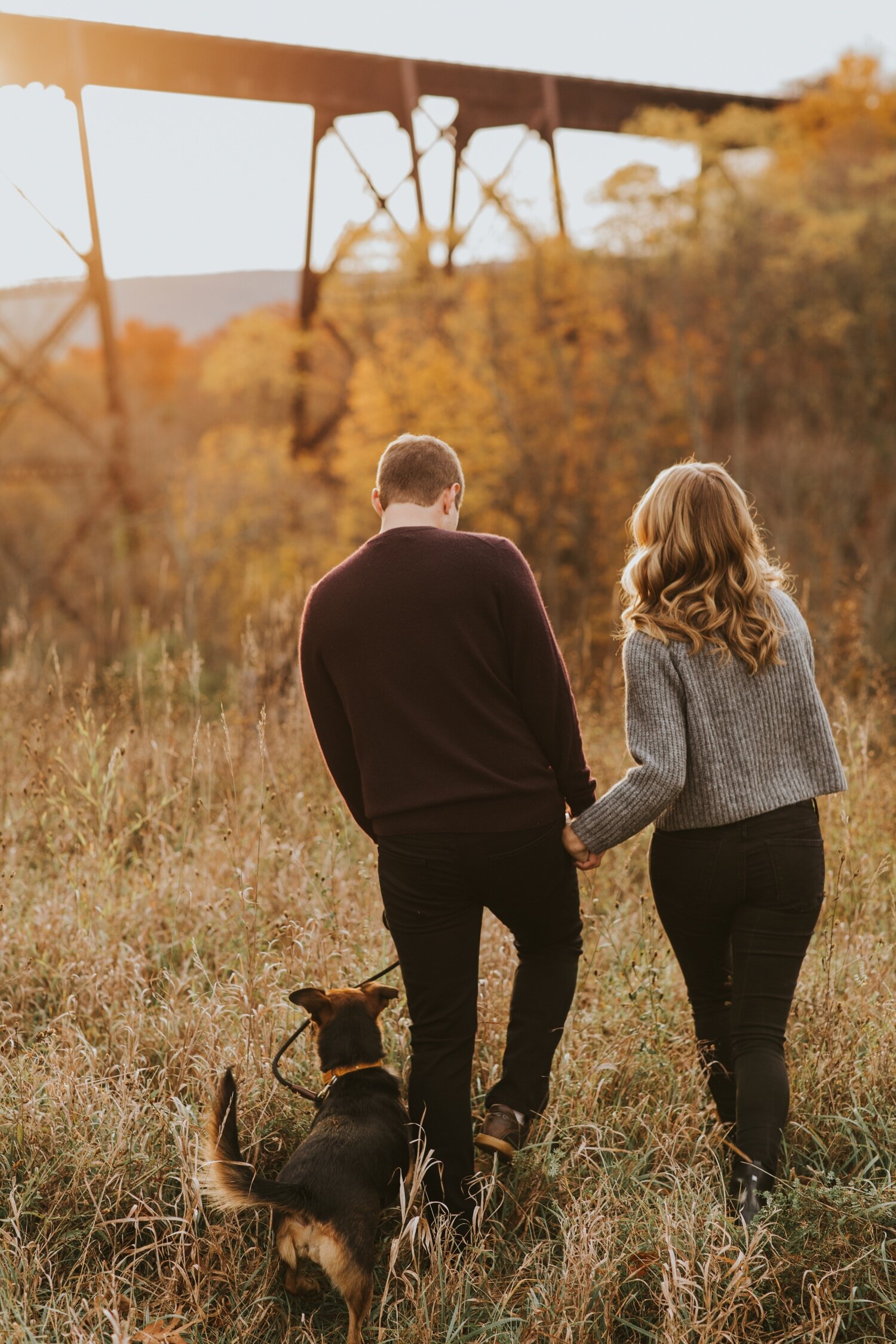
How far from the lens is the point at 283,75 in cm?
1519

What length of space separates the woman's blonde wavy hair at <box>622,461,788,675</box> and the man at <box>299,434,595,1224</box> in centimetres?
30

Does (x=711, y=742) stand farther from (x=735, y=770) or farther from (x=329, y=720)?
(x=329, y=720)

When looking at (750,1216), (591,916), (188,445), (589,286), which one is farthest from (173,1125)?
(188,445)

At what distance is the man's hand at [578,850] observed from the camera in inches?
97.3

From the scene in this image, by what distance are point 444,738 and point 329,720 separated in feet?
1.08

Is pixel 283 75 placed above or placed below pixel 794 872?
above


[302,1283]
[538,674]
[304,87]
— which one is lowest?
[302,1283]

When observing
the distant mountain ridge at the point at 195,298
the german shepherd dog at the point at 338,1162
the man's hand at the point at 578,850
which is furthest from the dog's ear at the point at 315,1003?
the distant mountain ridge at the point at 195,298

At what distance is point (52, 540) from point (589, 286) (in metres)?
11.7

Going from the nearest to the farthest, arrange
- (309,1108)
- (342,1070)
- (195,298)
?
(342,1070), (309,1108), (195,298)

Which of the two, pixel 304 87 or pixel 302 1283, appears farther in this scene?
pixel 304 87

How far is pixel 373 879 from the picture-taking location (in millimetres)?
3963

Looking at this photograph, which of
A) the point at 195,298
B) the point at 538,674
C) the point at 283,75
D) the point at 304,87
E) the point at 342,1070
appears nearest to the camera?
the point at 538,674

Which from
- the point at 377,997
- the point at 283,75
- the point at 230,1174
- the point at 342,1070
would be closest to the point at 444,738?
the point at 377,997
